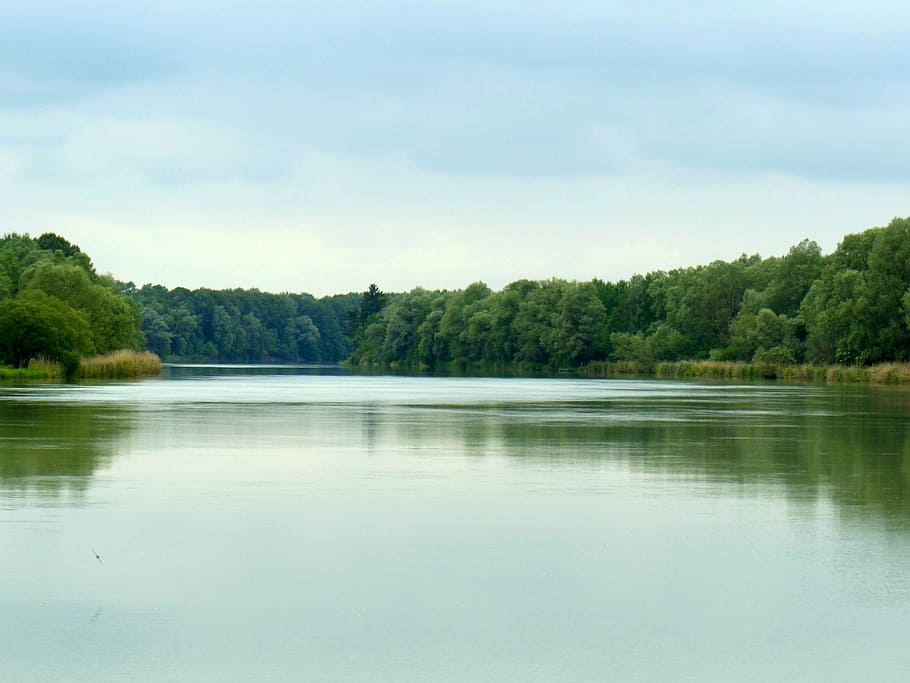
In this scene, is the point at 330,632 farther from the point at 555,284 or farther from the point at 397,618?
the point at 555,284

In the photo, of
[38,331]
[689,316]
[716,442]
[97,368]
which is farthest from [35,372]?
[689,316]

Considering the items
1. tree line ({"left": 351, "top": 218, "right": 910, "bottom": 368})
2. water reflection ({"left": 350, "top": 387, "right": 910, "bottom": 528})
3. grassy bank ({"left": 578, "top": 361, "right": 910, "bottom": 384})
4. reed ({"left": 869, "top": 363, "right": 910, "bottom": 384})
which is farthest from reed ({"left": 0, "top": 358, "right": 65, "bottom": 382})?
tree line ({"left": 351, "top": 218, "right": 910, "bottom": 368})

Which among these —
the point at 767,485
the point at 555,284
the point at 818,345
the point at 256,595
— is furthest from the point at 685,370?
the point at 256,595

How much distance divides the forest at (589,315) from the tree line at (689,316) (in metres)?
0.13

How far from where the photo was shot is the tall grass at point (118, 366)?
74000 mm

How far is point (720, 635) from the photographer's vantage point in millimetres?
7742

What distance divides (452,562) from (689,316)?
112 m

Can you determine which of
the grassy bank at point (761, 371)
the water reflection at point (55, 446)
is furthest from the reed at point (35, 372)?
the grassy bank at point (761, 371)

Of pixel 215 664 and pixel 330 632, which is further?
pixel 330 632

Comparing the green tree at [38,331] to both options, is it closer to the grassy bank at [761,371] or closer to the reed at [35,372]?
the reed at [35,372]

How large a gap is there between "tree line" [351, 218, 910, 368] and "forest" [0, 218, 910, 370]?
13cm

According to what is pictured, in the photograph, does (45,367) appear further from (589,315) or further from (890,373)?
(589,315)

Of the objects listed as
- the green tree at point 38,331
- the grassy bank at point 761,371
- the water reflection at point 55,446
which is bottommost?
the grassy bank at point 761,371

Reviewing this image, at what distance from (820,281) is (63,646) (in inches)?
3444
